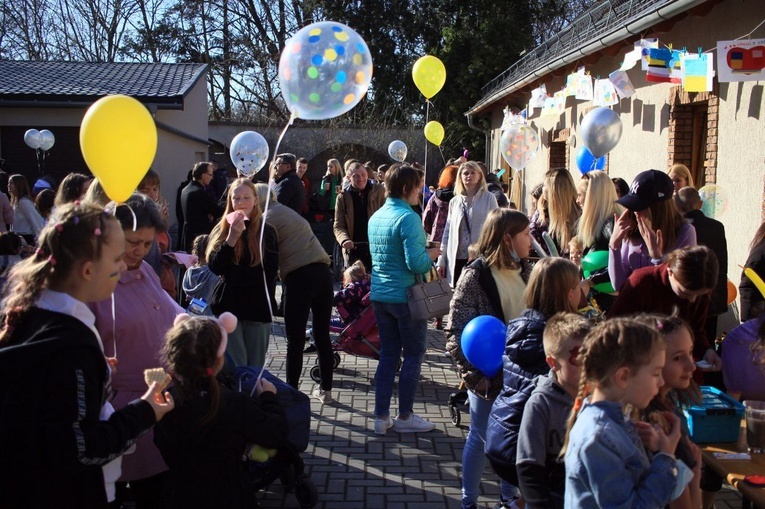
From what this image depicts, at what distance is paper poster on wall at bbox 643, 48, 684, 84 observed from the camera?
7707mm

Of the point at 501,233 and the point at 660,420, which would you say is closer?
the point at 660,420

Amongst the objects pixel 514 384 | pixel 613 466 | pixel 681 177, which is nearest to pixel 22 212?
pixel 681 177

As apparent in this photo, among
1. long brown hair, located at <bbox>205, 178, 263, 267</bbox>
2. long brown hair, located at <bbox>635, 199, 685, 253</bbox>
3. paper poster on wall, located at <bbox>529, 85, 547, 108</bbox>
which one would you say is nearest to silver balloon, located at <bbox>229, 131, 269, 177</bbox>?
long brown hair, located at <bbox>205, 178, 263, 267</bbox>

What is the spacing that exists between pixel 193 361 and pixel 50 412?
30.9 inches

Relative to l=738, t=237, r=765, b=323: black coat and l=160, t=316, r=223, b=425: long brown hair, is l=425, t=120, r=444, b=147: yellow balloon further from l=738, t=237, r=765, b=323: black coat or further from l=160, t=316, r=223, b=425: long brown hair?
l=160, t=316, r=223, b=425: long brown hair

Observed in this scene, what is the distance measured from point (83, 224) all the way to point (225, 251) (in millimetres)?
2344

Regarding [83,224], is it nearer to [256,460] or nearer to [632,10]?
[256,460]

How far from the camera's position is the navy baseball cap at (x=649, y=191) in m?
4.21

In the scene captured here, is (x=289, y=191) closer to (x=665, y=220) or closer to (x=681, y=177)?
(x=681, y=177)

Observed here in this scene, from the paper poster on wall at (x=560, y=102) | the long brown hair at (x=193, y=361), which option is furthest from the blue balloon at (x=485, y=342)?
the paper poster on wall at (x=560, y=102)

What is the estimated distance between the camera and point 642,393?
88.5 inches

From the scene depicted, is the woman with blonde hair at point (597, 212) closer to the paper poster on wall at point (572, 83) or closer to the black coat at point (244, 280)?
the black coat at point (244, 280)

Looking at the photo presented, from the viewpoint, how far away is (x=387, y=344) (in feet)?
17.1

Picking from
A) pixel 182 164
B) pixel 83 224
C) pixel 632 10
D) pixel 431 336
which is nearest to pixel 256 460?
pixel 83 224
